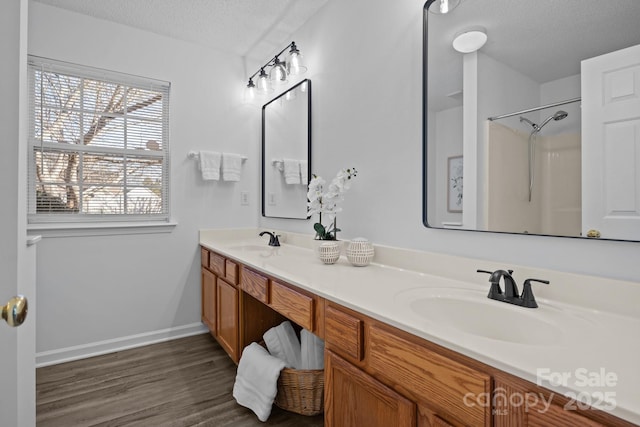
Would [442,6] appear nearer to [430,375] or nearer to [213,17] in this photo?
[430,375]

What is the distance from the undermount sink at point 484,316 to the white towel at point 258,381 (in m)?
0.92

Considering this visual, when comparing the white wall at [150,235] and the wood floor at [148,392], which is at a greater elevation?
the white wall at [150,235]

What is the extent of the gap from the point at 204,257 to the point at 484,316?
2.27 meters

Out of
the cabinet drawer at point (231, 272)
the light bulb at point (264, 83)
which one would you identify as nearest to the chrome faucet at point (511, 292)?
the cabinet drawer at point (231, 272)

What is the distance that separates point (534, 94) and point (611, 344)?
86 cm

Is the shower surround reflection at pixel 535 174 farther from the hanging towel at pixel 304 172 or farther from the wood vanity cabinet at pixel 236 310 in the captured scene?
the hanging towel at pixel 304 172

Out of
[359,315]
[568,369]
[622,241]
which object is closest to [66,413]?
[359,315]

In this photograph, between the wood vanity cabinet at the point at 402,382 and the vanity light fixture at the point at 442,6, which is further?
the vanity light fixture at the point at 442,6

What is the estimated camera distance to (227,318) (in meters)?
2.27

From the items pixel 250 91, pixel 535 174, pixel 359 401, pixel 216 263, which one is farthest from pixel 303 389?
pixel 250 91

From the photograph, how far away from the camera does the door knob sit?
2.17 feet

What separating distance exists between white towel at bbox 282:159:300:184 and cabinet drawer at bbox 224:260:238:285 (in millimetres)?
821

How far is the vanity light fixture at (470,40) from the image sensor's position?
1.38 m

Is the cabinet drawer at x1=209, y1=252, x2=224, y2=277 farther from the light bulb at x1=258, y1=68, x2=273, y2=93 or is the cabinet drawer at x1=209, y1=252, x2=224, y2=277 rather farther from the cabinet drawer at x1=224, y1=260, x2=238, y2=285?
the light bulb at x1=258, y1=68, x2=273, y2=93
